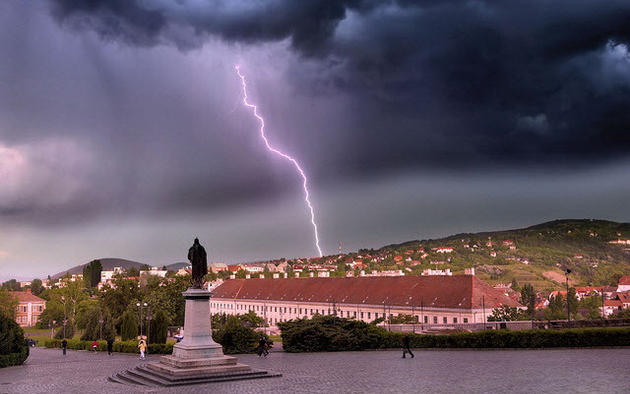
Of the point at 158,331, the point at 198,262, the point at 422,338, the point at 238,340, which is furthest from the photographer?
the point at 158,331

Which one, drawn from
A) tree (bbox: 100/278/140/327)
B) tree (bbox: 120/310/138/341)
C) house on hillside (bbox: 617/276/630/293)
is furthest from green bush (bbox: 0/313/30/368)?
house on hillside (bbox: 617/276/630/293)

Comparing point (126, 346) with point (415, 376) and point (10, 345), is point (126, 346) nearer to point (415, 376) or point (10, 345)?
point (10, 345)

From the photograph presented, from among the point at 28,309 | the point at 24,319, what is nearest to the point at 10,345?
the point at 24,319

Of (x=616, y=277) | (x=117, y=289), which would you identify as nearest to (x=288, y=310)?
(x=117, y=289)

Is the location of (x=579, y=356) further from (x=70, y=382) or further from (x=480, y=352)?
(x=70, y=382)

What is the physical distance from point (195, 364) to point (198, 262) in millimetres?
5184

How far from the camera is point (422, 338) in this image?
34.5 metres

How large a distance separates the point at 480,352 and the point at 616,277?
558 feet

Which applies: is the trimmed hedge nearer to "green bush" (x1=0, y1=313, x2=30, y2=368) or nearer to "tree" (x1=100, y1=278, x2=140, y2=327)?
"green bush" (x1=0, y1=313, x2=30, y2=368)

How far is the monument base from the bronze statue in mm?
1346

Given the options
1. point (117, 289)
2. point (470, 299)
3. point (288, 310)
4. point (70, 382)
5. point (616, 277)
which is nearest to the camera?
point (70, 382)

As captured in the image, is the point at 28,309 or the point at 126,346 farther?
the point at 28,309

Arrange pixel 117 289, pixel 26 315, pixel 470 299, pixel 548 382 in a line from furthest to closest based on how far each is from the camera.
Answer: pixel 26 315 → pixel 117 289 → pixel 470 299 → pixel 548 382

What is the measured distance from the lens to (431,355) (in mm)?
29781
